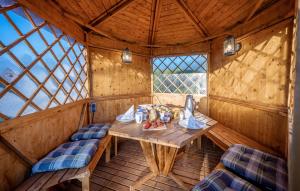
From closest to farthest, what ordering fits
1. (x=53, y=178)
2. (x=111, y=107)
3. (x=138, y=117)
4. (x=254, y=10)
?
1. (x=53, y=178)
2. (x=138, y=117)
3. (x=254, y=10)
4. (x=111, y=107)

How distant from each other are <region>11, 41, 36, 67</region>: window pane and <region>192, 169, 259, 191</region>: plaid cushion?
1901 mm

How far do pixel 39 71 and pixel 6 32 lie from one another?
441mm

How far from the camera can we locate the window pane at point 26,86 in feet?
4.32

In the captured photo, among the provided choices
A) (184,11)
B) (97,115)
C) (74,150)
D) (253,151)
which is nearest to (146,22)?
(184,11)

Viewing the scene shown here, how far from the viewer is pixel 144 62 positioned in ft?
11.5

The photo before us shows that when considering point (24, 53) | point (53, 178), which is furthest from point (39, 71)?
point (53, 178)

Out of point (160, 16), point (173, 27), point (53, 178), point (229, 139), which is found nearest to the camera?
point (53, 178)

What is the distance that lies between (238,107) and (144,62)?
2.28 meters

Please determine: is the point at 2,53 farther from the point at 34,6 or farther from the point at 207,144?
the point at 207,144

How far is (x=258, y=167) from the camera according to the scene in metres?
1.16

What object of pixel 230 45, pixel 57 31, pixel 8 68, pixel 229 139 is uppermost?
pixel 57 31

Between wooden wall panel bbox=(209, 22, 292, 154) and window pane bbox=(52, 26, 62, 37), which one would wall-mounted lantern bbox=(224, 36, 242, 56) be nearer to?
wooden wall panel bbox=(209, 22, 292, 154)

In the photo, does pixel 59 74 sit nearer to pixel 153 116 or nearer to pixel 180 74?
pixel 153 116

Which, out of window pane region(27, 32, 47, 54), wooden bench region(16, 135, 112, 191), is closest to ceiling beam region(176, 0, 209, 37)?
window pane region(27, 32, 47, 54)
